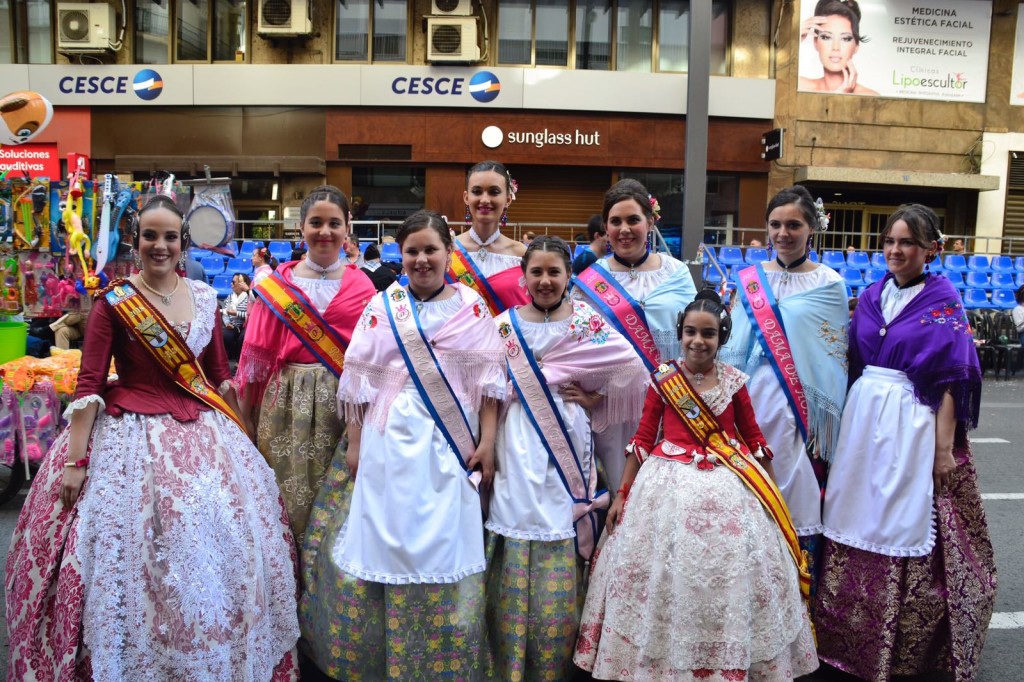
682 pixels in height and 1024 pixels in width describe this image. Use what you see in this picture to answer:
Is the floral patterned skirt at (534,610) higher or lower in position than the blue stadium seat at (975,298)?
lower

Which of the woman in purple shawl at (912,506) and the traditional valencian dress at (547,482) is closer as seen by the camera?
the traditional valencian dress at (547,482)

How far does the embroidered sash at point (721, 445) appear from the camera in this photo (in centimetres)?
304

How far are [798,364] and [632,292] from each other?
0.75 meters

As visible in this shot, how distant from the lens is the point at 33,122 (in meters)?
9.52

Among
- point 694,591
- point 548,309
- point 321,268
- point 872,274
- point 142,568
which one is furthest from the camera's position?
point 872,274

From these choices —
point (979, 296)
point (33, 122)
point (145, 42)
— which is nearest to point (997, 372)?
point (979, 296)

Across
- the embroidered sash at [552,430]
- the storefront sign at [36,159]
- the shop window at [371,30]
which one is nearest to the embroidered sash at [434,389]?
the embroidered sash at [552,430]

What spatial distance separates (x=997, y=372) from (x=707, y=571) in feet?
35.9

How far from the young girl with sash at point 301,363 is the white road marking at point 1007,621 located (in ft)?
10.4

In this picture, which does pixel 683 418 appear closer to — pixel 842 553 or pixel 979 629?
pixel 842 553

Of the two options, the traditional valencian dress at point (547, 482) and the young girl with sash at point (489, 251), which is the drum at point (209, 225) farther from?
the traditional valencian dress at point (547, 482)

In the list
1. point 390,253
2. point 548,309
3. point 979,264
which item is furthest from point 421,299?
point 979,264

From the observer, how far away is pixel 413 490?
119 inches

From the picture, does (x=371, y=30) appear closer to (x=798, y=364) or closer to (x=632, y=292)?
(x=632, y=292)
